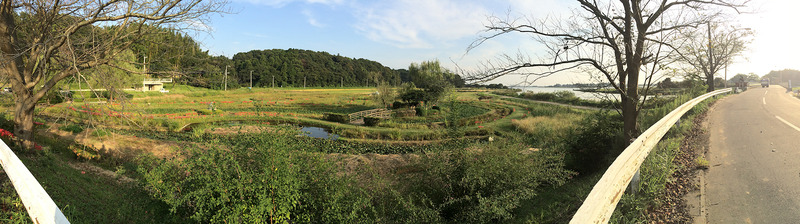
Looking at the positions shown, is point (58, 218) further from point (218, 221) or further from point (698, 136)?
point (698, 136)

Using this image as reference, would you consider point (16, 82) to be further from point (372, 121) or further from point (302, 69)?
point (302, 69)

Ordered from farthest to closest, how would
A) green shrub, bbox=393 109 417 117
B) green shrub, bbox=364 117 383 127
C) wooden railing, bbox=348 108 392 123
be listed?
green shrub, bbox=393 109 417 117 → wooden railing, bbox=348 108 392 123 → green shrub, bbox=364 117 383 127

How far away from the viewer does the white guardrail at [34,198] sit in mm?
2195

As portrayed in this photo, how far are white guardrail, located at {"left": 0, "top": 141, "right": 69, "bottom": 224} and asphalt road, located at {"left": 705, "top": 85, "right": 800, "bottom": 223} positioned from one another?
547cm

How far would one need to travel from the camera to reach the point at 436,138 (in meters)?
21.5

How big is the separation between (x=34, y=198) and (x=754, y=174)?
25.3 ft

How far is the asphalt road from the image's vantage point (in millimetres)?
3512

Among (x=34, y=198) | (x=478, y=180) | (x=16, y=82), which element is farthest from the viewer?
(x=16, y=82)

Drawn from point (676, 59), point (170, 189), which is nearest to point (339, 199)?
point (170, 189)

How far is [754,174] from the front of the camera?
15.2ft

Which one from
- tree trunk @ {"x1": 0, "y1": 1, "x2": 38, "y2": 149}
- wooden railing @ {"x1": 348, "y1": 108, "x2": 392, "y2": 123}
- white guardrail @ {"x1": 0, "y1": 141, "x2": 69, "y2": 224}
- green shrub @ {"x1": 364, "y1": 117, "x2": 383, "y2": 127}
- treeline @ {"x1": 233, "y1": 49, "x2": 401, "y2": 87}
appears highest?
treeline @ {"x1": 233, "y1": 49, "x2": 401, "y2": 87}

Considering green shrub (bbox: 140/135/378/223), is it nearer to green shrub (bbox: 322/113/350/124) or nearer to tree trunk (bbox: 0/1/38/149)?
tree trunk (bbox: 0/1/38/149)

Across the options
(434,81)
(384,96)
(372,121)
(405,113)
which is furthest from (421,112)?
(434,81)

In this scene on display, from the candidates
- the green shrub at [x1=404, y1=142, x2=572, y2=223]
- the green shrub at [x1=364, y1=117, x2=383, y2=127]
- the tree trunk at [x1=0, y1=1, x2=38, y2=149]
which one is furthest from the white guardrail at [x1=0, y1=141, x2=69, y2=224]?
the green shrub at [x1=364, y1=117, x2=383, y2=127]
